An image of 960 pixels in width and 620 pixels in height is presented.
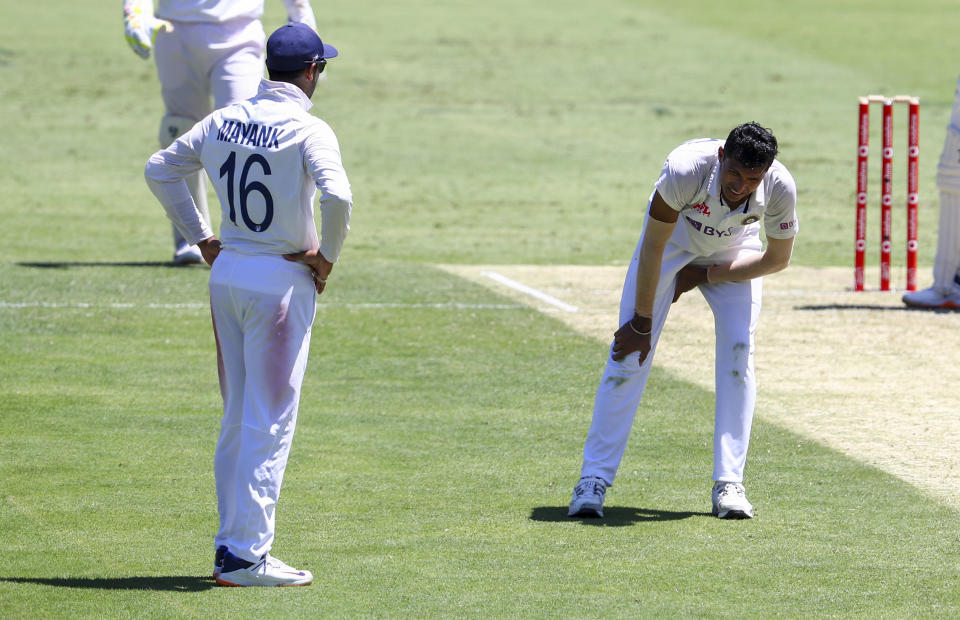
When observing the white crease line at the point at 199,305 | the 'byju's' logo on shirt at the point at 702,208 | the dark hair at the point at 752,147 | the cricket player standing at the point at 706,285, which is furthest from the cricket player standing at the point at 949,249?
the dark hair at the point at 752,147

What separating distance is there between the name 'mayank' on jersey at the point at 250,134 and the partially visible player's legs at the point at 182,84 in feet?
21.2

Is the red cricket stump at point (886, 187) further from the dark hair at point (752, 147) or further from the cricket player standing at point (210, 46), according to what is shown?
the dark hair at point (752, 147)

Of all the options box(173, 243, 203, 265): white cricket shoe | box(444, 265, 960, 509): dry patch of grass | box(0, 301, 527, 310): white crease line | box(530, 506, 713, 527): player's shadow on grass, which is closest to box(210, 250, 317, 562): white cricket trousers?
box(530, 506, 713, 527): player's shadow on grass

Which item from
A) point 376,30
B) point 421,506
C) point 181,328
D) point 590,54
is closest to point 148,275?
point 181,328

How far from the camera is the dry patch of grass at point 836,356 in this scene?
845 centimetres

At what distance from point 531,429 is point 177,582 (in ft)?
9.94

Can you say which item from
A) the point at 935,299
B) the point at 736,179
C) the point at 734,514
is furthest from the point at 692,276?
the point at 935,299

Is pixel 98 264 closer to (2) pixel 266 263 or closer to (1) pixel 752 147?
(2) pixel 266 263

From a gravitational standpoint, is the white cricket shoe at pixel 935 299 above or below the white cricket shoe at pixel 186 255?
below

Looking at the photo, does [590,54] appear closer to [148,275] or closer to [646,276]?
[148,275]

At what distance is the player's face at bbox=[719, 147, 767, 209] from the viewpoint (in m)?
6.55

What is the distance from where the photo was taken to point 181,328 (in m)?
11.0

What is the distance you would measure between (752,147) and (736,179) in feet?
0.64

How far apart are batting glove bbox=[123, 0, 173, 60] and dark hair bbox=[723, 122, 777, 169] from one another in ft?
20.9
